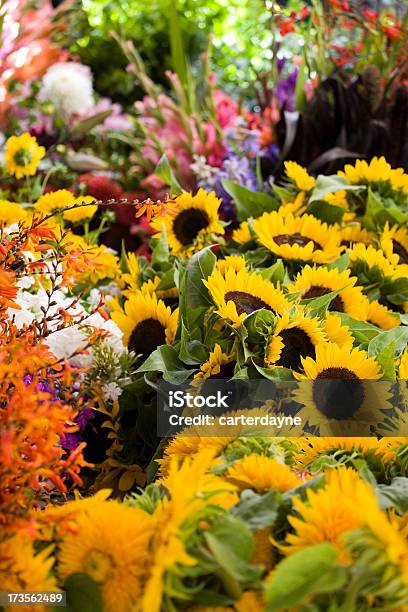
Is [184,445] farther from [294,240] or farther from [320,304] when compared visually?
[294,240]

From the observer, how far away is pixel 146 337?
2.37ft

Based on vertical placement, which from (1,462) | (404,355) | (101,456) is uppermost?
(1,462)

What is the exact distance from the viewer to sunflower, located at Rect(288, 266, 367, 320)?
692mm

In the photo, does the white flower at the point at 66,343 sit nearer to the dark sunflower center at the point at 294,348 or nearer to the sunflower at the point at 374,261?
the dark sunflower center at the point at 294,348

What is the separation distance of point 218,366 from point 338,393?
0.10 m

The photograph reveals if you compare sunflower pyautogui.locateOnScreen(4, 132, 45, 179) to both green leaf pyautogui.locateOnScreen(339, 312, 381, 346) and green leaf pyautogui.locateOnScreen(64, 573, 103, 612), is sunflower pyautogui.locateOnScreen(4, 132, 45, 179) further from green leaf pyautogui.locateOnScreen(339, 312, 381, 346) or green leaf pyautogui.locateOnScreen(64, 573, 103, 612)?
green leaf pyautogui.locateOnScreen(64, 573, 103, 612)

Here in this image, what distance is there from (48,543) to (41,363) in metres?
0.10

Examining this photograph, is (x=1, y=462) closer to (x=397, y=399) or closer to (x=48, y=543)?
(x=48, y=543)

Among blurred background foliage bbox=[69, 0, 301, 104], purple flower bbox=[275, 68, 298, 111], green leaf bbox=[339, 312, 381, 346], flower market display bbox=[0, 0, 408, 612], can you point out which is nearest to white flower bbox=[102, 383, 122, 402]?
flower market display bbox=[0, 0, 408, 612]

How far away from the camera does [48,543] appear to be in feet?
1.35

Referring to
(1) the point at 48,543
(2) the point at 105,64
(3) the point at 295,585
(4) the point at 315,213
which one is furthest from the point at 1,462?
(2) the point at 105,64

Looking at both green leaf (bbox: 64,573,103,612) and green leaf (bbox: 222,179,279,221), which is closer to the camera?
green leaf (bbox: 64,573,103,612)

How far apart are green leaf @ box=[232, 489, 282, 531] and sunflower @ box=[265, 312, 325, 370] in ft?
0.63
